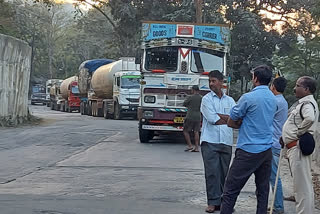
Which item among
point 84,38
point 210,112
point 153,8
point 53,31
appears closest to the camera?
point 210,112

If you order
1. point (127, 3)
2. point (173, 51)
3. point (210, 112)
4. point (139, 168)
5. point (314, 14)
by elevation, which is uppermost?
point (127, 3)

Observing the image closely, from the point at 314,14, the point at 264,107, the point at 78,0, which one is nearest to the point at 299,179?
the point at 264,107

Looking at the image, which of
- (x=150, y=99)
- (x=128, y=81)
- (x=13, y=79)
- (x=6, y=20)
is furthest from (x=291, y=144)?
(x=6, y=20)

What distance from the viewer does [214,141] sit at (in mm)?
7855

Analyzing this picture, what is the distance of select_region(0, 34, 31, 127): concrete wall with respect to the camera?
23.7 m

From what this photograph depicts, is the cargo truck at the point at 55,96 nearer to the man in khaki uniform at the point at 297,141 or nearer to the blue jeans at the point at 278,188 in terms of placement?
the blue jeans at the point at 278,188

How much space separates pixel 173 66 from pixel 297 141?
1114cm

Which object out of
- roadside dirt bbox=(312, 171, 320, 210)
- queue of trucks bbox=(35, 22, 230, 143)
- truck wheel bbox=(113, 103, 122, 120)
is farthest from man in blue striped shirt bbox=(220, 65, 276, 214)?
truck wheel bbox=(113, 103, 122, 120)

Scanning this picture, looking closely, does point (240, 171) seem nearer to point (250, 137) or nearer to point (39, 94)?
point (250, 137)

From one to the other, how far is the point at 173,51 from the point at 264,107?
37.7ft

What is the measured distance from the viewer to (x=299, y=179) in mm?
6906

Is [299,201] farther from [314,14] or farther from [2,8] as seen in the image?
[2,8]

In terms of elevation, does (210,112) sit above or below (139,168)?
above

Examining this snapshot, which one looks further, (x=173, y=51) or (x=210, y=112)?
(x=173, y=51)
